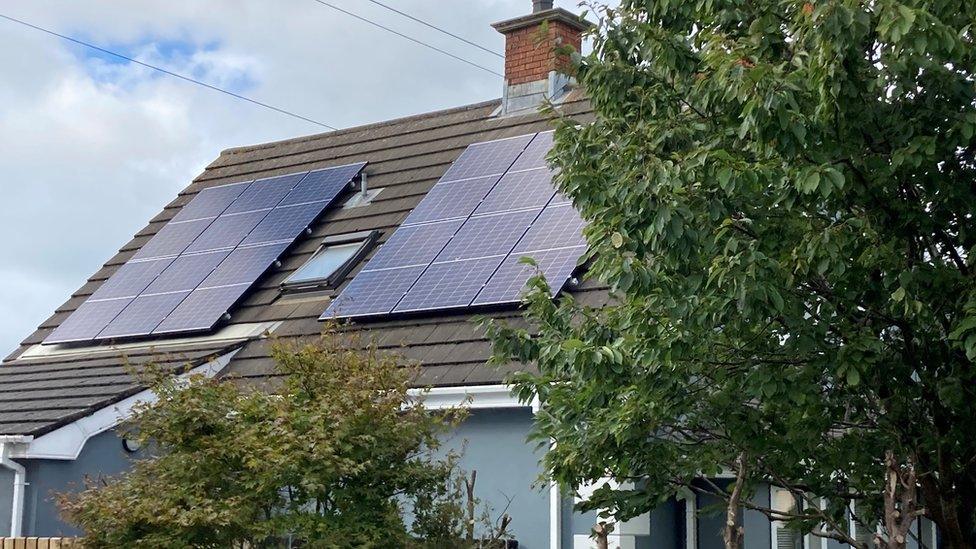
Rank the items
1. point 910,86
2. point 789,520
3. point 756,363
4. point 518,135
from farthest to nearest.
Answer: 1. point 518,135
2. point 789,520
3. point 756,363
4. point 910,86

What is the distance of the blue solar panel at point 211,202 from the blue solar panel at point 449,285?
225 inches

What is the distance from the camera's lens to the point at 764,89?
7.83 metres

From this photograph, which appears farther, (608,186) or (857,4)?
(608,186)

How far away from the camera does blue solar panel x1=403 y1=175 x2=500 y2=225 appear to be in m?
15.9

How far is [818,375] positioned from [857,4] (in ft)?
8.40

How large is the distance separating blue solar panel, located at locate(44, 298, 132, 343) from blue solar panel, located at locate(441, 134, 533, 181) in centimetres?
488

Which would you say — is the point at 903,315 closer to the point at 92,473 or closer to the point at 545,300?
the point at 545,300

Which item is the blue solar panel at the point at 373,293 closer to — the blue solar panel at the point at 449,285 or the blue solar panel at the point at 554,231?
the blue solar panel at the point at 449,285

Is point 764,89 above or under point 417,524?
above

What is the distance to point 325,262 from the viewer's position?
16.6 meters

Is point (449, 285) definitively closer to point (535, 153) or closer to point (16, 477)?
point (535, 153)

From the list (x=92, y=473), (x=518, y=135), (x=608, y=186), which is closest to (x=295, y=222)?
(x=518, y=135)

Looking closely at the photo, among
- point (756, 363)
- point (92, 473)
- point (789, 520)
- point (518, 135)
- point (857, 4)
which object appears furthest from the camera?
point (518, 135)

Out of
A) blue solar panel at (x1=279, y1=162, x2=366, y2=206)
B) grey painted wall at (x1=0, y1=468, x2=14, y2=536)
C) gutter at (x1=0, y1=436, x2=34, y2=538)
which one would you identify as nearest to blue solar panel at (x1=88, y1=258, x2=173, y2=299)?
blue solar panel at (x1=279, y1=162, x2=366, y2=206)
